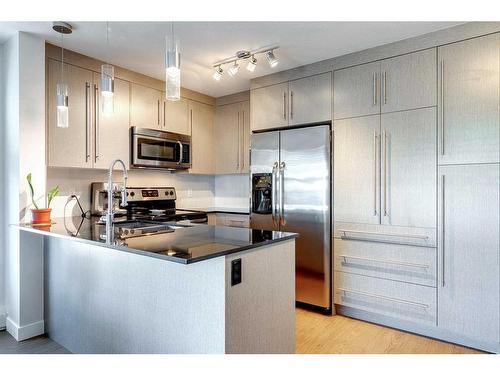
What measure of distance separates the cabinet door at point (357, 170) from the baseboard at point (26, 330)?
257 centimetres

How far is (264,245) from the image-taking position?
1.68 m

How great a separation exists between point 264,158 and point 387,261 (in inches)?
59.8

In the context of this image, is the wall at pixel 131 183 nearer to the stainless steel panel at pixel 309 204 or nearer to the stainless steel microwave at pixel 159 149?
the stainless steel microwave at pixel 159 149

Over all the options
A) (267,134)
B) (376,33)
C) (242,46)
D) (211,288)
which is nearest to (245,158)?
(267,134)

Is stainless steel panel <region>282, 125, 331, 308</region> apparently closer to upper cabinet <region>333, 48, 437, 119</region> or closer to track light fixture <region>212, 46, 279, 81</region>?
upper cabinet <region>333, 48, 437, 119</region>

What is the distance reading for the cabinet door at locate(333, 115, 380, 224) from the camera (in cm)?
280

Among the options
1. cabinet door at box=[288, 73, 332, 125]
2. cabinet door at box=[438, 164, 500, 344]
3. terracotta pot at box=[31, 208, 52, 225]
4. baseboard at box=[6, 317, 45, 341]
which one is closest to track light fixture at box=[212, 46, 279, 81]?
cabinet door at box=[288, 73, 332, 125]

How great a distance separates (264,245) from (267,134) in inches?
76.5

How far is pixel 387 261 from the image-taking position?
273cm

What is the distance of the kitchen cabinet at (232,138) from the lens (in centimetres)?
402

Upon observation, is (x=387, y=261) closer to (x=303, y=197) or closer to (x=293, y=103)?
(x=303, y=197)

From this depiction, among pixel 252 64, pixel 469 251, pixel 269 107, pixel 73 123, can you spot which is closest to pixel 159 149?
pixel 73 123

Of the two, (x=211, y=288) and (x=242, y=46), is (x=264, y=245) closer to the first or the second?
(x=211, y=288)

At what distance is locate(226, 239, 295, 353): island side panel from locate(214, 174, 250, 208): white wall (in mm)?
2512
